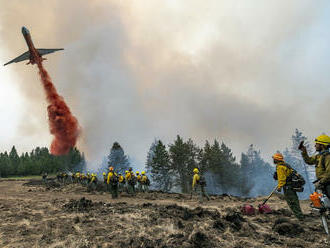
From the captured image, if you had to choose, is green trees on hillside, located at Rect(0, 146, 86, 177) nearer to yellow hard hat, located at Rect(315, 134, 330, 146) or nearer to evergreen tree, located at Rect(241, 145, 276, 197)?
evergreen tree, located at Rect(241, 145, 276, 197)

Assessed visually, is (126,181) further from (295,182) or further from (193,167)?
(193,167)

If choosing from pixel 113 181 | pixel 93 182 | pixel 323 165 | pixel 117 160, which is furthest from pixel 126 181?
pixel 117 160

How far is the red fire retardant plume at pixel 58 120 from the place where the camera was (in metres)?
37.3

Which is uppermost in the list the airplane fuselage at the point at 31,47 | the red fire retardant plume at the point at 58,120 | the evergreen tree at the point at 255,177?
the airplane fuselage at the point at 31,47

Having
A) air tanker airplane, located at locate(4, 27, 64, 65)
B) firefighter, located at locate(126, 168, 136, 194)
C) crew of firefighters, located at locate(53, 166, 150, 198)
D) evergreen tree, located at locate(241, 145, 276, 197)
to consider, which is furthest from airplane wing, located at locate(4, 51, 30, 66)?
evergreen tree, located at locate(241, 145, 276, 197)

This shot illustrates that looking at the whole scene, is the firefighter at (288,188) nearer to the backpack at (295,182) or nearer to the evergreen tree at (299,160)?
the backpack at (295,182)

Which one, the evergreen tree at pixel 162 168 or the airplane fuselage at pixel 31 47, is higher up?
the airplane fuselage at pixel 31 47

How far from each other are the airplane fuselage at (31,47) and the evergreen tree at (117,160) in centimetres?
2874

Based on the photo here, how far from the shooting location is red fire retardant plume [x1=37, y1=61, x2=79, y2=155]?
3731cm

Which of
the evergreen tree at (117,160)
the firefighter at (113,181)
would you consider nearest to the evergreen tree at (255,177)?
the evergreen tree at (117,160)

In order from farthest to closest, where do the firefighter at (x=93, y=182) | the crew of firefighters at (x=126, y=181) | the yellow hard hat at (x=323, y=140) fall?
1. the firefighter at (x=93, y=182)
2. the crew of firefighters at (x=126, y=181)
3. the yellow hard hat at (x=323, y=140)

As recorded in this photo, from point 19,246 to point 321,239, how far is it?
23.5 ft

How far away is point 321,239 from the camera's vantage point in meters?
5.01

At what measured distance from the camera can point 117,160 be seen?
55125 mm
